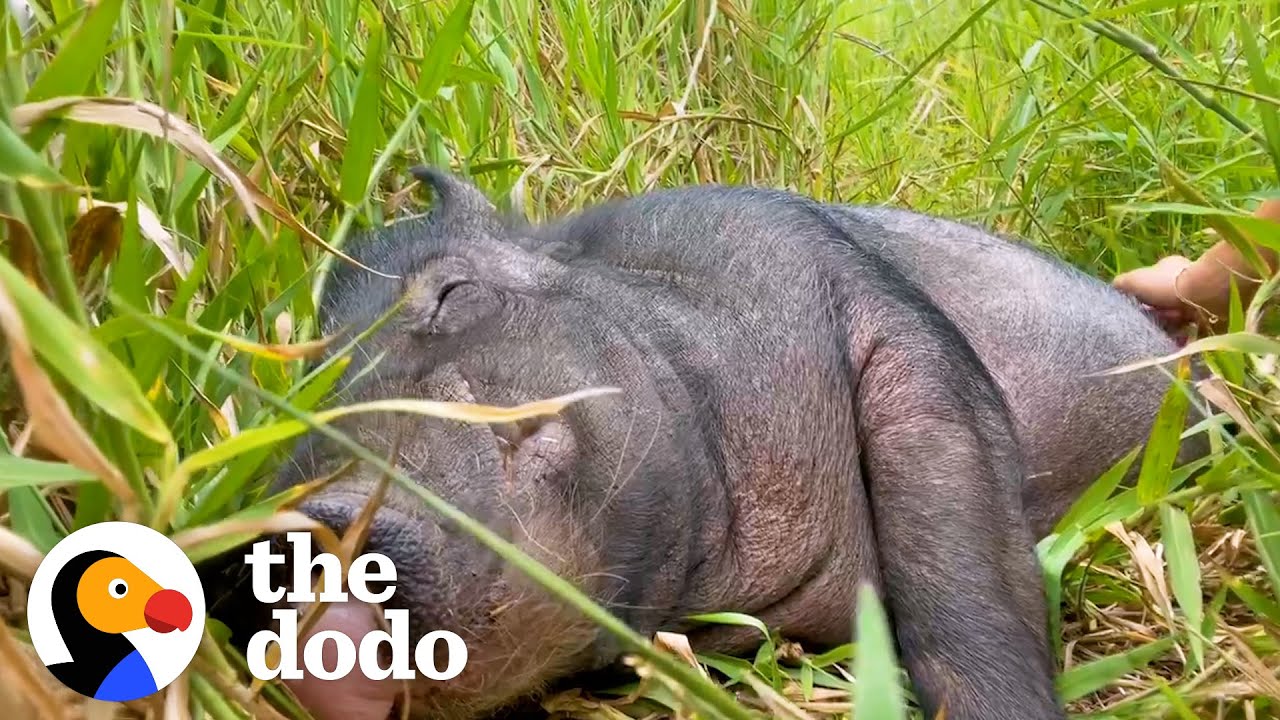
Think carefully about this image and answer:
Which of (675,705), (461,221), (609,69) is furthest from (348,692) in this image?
(609,69)

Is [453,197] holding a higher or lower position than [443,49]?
lower

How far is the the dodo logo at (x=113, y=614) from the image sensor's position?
2.44 feet

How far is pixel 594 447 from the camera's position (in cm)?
138

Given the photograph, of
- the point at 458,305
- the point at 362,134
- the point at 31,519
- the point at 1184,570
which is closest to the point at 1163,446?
the point at 1184,570

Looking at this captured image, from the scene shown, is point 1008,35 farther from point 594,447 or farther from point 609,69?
point 594,447

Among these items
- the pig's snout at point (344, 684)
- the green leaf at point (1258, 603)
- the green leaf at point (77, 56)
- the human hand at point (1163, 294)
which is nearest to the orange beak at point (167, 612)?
the pig's snout at point (344, 684)

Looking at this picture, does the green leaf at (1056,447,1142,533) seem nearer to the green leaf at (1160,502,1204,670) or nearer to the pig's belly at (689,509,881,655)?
the green leaf at (1160,502,1204,670)

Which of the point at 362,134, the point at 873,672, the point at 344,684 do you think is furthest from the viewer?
the point at 362,134

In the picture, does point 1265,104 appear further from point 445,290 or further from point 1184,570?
point 445,290

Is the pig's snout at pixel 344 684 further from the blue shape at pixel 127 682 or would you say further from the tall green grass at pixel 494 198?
the blue shape at pixel 127 682

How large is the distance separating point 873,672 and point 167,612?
485 millimetres

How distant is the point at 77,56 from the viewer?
89 cm

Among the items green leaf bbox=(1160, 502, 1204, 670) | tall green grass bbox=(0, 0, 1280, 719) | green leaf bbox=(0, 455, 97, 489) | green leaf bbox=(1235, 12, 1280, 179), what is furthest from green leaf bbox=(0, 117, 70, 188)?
green leaf bbox=(1235, 12, 1280, 179)

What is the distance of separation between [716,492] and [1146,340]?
105cm
